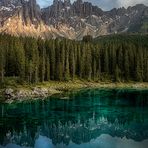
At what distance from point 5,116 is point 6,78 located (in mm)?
53722

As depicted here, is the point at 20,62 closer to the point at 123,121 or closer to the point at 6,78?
the point at 6,78

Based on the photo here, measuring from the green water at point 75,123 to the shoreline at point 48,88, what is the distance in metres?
8.45

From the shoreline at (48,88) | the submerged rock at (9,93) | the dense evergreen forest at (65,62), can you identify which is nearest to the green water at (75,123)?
the shoreline at (48,88)

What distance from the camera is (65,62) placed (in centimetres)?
18150

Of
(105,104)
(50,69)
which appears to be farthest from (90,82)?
(105,104)

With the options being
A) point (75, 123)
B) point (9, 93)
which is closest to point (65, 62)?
point (9, 93)

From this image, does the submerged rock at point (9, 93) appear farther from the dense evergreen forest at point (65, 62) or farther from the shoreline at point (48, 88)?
the dense evergreen forest at point (65, 62)

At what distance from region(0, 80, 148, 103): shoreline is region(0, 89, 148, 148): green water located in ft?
27.7

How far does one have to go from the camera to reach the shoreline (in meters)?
131

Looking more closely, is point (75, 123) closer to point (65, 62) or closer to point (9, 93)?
point (9, 93)

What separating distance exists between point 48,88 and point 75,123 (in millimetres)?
60411

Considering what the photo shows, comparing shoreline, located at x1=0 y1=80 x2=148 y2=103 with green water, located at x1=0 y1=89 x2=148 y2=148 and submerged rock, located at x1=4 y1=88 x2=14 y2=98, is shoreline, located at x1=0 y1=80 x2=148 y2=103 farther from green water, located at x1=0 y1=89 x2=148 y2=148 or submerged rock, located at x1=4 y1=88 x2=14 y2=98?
green water, located at x1=0 y1=89 x2=148 y2=148

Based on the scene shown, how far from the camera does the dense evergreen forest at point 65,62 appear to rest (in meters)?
159

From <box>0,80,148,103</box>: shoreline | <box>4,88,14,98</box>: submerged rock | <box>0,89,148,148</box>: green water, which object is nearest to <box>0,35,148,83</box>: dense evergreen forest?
<box>0,80,148,103</box>: shoreline
